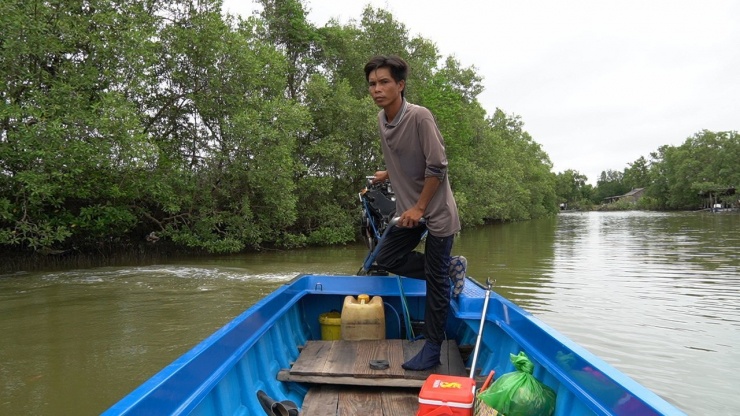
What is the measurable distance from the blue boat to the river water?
2094mm

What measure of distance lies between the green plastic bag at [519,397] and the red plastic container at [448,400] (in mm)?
67

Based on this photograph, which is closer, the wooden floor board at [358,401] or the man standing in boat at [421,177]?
the wooden floor board at [358,401]

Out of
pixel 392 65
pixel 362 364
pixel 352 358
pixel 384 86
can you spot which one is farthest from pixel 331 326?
pixel 392 65

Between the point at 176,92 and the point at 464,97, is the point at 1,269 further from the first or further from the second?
the point at 464,97

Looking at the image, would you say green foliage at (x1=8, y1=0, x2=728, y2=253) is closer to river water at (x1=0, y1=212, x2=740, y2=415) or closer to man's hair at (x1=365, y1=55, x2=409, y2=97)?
river water at (x1=0, y1=212, x2=740, y2=415)

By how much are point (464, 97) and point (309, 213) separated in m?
19.1

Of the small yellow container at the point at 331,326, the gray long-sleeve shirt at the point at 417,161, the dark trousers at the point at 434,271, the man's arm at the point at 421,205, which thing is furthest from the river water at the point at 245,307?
the man's arm at the point at 421,205

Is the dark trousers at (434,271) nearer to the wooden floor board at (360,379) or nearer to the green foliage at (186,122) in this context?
the wooden floor board at (360,379)

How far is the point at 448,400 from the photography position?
2197 mm

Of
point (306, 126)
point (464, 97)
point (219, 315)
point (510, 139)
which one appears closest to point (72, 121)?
point (219, 315)

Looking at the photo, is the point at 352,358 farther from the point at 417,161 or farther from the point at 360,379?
the point at 417,161

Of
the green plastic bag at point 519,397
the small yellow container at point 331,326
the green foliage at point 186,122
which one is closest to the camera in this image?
the green plastic bag at point 519,397

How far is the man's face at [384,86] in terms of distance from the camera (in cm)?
286

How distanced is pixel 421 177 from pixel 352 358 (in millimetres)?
1254
